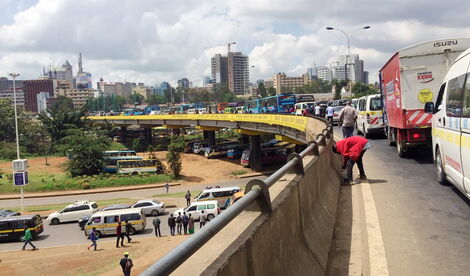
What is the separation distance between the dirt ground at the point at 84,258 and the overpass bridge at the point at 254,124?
976cm

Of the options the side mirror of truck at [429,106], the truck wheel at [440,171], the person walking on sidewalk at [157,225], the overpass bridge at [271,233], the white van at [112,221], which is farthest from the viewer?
the white van at [112,221]

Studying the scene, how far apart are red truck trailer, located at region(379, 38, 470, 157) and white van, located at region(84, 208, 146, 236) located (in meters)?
18.5

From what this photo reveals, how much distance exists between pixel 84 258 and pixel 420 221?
18.7m

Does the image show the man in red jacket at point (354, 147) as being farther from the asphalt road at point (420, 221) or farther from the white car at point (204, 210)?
the white car at point (204, 210)

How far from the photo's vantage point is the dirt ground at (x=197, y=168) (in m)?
52.0

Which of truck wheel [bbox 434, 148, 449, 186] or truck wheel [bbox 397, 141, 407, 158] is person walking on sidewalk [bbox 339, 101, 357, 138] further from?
truck wheel [bbox 434, 148, 449, 186]

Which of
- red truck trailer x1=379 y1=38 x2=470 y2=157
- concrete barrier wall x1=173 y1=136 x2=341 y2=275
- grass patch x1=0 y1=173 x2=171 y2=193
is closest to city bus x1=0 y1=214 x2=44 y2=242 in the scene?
grass patch x1=0 y1=173 x2=171 y2=193

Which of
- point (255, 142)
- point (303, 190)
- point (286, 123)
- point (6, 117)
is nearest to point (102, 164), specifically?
point (255, 142)

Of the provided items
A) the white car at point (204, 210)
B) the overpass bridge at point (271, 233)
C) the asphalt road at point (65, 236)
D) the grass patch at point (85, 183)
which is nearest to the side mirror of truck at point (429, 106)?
the overpass bridge at point (271, 233)

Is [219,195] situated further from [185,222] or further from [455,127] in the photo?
[455,127]

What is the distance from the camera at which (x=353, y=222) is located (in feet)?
25.2

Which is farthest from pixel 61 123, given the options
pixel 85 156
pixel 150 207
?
pixel 150 207

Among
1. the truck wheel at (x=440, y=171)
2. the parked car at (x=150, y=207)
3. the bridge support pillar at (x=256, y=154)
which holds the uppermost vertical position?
the truck wheel at (x=440, y=171)

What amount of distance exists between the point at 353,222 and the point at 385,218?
569 mm
